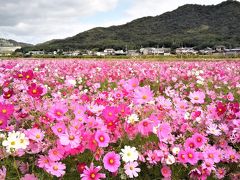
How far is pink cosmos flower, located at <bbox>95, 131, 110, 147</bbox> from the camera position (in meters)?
2.81

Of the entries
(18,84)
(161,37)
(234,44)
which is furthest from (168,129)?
(161,37)

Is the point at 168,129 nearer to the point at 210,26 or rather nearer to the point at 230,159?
the point at 230,159

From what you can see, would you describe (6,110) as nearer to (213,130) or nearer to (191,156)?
(191,156)

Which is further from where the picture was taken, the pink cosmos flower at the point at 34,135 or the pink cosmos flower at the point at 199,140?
the pink cosmos flower at the point at 199,140

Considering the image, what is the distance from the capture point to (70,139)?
8.89ft

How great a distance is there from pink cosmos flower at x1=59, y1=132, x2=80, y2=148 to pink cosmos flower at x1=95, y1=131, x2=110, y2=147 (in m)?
0.16

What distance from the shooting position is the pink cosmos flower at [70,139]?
8.72 feet

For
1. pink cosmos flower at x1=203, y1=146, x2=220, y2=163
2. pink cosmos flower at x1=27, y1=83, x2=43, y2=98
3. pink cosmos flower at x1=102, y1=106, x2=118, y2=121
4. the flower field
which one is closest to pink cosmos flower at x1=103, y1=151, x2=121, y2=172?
the flower field

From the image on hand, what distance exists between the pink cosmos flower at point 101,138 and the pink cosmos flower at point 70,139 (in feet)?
0.54

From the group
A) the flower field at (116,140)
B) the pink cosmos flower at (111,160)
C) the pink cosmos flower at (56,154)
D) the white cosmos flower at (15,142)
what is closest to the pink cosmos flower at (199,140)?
the flower field at (116,140)

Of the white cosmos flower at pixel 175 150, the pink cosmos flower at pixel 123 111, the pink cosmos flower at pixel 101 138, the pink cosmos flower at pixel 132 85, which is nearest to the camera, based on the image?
the pink cosmos flower at pixel 101 138

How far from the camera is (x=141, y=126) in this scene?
10.5 feet

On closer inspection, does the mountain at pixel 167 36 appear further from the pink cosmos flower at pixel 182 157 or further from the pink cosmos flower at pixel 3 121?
the pink cosmos flower at pixel 3 121

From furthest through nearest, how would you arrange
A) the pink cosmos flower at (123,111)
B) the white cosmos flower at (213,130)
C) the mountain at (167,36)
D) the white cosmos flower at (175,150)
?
the mountain at (167,36) → the white cosmos flower at (213,130) → the pink cosmos flower at (123,111) → the white cosmos flower at (175,150)
